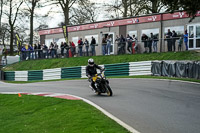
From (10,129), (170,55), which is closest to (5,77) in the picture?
(170,55)

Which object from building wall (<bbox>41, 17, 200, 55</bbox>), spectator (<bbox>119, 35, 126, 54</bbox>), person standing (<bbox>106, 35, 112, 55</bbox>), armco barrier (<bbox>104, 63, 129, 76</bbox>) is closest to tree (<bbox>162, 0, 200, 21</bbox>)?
building wall (<bbox>41, 17, 200, 55</bbox>)

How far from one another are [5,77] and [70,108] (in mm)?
25343

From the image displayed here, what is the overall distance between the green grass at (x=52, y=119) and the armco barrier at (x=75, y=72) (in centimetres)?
1089

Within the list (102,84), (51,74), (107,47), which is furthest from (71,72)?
(102,84)

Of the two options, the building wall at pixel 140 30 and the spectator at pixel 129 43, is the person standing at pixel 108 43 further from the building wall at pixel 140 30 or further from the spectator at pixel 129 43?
the spectator at pixel 129 43

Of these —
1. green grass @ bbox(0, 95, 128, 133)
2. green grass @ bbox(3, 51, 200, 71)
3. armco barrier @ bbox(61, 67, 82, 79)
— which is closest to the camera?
green grass @ bbox(0, 95, 128, 133)

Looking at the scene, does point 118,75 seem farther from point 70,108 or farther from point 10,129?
point 10,129

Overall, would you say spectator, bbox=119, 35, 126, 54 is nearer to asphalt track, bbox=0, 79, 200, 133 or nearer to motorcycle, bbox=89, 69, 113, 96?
asphalt track, bbox=0, 79, 200, 133

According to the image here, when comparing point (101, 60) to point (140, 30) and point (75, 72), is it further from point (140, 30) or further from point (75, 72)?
point (140, 30)

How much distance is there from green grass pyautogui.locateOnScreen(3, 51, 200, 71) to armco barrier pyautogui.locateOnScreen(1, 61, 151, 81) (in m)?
1.36

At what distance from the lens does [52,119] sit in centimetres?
887

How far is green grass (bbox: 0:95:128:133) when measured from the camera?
7.15 metres

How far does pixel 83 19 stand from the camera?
168 ft

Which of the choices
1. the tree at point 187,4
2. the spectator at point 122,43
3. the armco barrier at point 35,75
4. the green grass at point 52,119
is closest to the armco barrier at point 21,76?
the armco barrier at point 35,75
